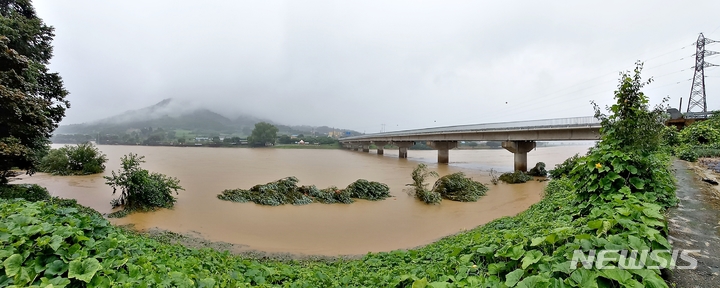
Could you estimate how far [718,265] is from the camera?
2572 millimetres

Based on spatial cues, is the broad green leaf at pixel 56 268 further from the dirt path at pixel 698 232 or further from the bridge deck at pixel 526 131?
the bridge deck at pixel 526 131

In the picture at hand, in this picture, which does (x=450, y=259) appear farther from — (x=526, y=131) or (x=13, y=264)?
(x=526, y=131)

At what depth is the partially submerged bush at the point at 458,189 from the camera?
45.9 feet

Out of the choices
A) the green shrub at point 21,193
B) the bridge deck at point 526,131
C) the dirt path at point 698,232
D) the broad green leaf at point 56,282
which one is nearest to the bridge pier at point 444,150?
the bridge deck at point 526,131

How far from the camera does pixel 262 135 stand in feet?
273

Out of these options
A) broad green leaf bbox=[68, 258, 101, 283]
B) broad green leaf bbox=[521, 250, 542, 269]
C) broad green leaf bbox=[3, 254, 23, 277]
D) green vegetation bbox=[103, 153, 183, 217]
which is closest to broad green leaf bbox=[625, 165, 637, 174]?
broad green leaf bbox=[521, 250, 542, 269]

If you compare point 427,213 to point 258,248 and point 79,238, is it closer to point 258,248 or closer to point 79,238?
point 258,248

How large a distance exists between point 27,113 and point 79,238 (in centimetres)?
801

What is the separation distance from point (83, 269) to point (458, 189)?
1413 centimetres

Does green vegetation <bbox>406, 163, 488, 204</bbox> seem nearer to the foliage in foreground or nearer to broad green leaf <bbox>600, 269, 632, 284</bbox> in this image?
the foliage in foreground

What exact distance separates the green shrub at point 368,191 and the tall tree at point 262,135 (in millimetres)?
73586

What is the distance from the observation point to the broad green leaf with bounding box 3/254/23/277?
2.42 metres

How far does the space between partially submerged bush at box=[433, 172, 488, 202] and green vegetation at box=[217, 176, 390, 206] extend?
2.85 m

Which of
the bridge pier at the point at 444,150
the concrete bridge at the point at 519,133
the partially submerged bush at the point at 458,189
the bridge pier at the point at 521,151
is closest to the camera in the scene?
the partially submerged bush at the point at 458,189
